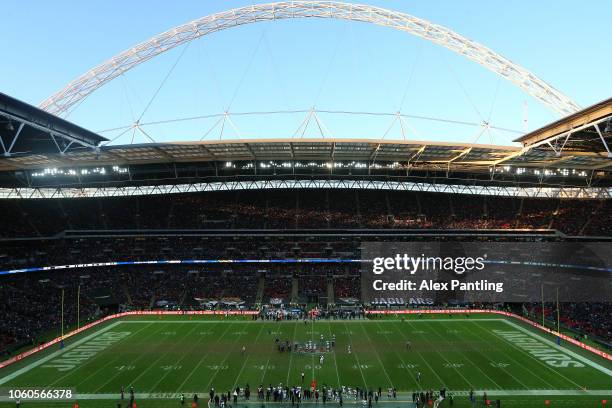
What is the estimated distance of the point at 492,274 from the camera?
170ft

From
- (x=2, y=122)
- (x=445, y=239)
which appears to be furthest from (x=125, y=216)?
(x=445, y=239)

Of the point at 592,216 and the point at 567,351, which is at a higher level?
the point at 592,216

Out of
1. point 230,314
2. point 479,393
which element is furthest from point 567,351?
point 230,314

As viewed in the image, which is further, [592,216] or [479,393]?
[592,216]

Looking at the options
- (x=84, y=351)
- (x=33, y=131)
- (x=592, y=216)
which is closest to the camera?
(x=33, y=131)

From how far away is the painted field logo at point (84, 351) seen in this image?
31375 millimetres

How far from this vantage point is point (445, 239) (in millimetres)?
60812

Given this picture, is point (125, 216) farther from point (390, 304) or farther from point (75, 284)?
point (390, 304)

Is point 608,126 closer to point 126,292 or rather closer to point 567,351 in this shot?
point 567,351

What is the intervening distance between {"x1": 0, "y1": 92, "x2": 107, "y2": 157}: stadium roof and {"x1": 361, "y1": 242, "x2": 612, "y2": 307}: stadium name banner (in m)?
34.3

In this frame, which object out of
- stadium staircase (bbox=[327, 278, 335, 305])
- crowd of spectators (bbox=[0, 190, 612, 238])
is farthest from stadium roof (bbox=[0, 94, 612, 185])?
stadium staircase (bbox=[327, 278, 335, 305])

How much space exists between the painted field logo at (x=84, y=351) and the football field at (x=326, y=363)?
0.26ft

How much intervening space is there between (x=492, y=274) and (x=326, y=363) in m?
28.8

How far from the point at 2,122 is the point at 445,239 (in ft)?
167
